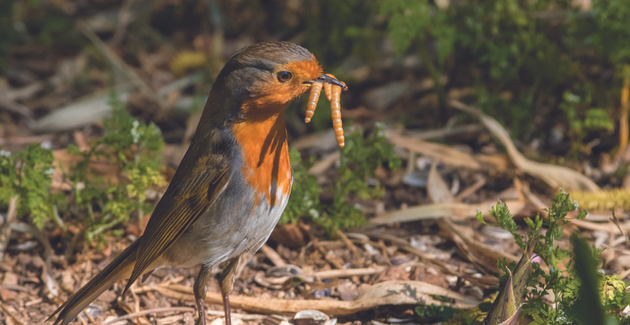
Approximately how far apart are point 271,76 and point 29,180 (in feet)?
4.86

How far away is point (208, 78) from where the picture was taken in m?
5.50

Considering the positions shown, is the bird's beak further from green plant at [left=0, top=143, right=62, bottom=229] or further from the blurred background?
green plant at [left=0, top=143, right=62, bottom=229]

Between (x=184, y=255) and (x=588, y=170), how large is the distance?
288 cm

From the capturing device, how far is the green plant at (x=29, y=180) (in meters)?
3.12

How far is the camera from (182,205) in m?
2.70

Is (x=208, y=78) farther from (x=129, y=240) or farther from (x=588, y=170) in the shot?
(x=588, y=170)

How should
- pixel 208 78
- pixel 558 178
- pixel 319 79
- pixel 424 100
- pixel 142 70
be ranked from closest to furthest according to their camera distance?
1. pixel 319 79
2. pixel 558 178
3. pixel 424 100
4. pixel 208 78
5. pixel 142 70

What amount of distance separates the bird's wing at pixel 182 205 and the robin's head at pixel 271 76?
288 mm

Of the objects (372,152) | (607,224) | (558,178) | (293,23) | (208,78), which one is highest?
(293,23)

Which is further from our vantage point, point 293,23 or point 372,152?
point 293,23

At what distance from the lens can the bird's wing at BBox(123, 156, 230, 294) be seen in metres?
2.63

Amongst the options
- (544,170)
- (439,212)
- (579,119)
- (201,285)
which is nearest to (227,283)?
(201,285)

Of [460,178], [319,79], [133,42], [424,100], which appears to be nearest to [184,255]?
[319,79]

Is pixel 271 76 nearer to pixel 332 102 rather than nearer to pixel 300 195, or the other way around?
pixel 332 102
